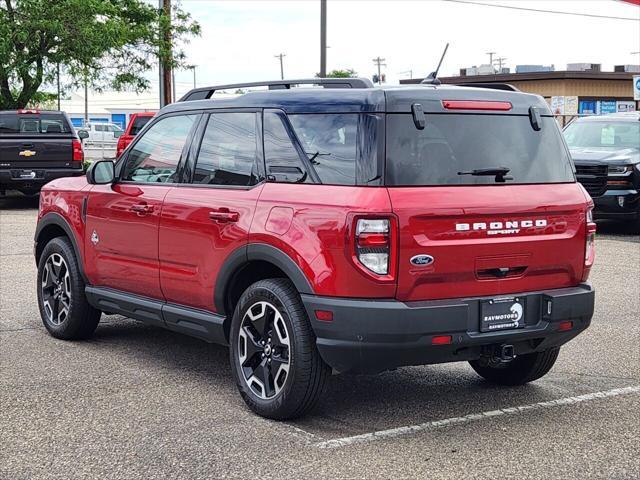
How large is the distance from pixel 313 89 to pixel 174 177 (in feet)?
4.39

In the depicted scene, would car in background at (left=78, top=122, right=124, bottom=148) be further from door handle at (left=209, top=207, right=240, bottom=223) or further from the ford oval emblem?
the ford oval emblem

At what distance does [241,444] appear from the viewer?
16.9 ft

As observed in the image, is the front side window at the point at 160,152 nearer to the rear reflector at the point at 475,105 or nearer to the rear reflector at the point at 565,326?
the rear reflector at the point at 475,105

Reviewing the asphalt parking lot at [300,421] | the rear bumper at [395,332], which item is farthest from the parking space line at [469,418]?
the rear bumper at [395,332]

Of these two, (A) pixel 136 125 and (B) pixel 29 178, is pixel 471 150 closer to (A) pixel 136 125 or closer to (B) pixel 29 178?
(B) pixel 29 178

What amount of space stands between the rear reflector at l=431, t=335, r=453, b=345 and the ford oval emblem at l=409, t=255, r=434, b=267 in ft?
1.23

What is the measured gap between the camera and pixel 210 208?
6.04 metres

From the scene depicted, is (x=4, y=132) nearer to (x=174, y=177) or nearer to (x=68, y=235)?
(x=68, y=235)

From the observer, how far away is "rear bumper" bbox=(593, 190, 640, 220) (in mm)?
15992

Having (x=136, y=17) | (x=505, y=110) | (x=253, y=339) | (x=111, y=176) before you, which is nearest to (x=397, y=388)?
(x=253, y=339)

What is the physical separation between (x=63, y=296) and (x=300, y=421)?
2.88 metres

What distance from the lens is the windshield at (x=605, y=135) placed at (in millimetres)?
17016

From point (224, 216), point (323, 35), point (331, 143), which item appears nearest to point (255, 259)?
point (224, 216)

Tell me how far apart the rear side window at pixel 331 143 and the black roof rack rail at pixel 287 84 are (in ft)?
0.89
